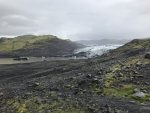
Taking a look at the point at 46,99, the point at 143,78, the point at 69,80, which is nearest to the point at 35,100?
the point at 46,99

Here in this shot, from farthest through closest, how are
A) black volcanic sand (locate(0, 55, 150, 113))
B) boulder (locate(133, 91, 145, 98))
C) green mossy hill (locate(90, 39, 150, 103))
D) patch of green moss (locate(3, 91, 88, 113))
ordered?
1. green mossy hill (locate(90, 39, 150, 103))
2. boulder (locate(133, 91, 145, 98))
3. patch of green moss (locate(3, 91, 88, 113))
4. black volcanic sand (locate(0, 55, 150, 113))

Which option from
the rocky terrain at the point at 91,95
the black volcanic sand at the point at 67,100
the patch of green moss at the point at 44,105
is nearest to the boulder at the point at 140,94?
the rocky terrain at the point at 91,95

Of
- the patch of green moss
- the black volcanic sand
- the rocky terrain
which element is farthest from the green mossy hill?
the patch of green moss

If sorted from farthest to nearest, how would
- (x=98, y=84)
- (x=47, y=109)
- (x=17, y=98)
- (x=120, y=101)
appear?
(x=98, y=84) < (x=17, y=98) < (x=120, y=101) < (x=47, y=109)

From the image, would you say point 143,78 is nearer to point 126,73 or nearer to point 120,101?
point 126,73

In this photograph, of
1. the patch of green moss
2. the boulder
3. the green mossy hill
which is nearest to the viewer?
the patch of green moss

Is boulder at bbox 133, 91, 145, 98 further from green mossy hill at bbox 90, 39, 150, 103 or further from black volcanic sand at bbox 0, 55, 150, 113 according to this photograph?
black volcanic sand at bbox 0, 55, 150, 113

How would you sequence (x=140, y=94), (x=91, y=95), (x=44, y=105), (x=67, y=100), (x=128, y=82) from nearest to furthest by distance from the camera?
(x=44, y=105) < (x=67, y=100) < (x=140, y=94) < (x=91, y=95) < (x=128, y=82)

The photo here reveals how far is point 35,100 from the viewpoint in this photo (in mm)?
35938

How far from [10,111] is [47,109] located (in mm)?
4288

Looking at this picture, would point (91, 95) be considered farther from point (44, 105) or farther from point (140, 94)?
point (44, 105)

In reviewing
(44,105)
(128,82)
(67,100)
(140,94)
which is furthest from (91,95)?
(128,82)

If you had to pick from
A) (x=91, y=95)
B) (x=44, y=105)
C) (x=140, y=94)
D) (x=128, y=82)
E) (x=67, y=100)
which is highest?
(x=128, y=82)

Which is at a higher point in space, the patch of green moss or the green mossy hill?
the green mossy hill
